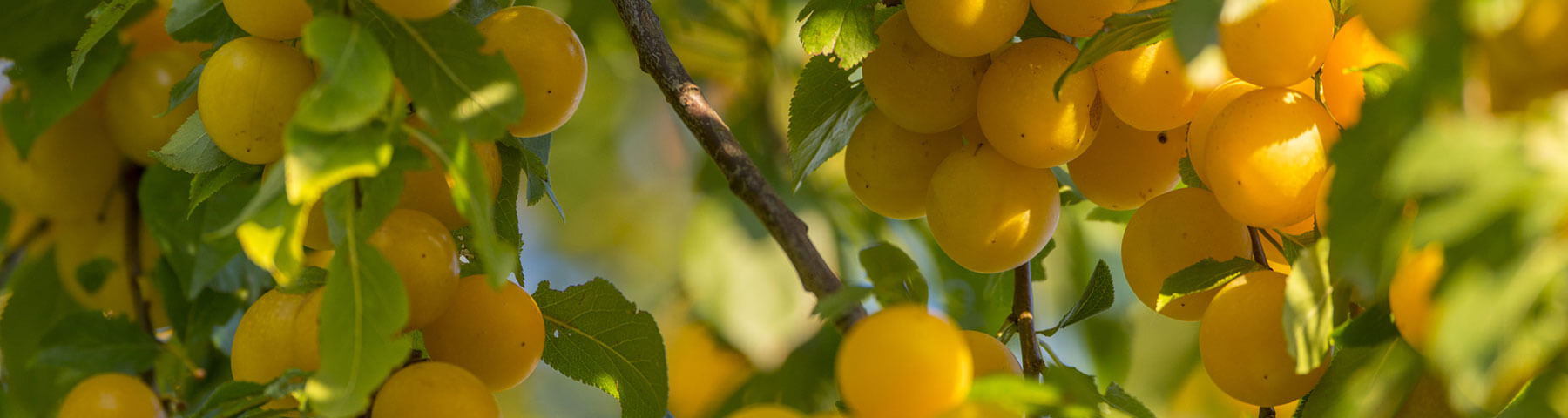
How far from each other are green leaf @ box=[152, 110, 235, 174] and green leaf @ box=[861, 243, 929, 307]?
32cm

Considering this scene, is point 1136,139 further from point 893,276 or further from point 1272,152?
point 893,276

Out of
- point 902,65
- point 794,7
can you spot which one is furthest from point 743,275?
point 902,65

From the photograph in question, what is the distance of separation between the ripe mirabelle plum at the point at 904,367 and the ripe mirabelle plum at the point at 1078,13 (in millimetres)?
253

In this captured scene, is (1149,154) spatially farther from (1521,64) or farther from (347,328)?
(347,328)

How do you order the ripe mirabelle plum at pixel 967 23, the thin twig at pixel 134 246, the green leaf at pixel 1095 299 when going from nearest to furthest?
the ripe mirabelle plum at pixel 967 23, the green leaf at pixel 1095 299, the thin twig at pixel 134 246

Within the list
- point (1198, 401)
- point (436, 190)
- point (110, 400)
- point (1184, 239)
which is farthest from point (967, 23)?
point (1198, 401)

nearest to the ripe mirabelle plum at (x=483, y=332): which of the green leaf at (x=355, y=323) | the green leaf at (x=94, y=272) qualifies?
the green leaf at (x=355, y=323)

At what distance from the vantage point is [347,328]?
0.41m

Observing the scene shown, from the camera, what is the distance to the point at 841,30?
0.65m

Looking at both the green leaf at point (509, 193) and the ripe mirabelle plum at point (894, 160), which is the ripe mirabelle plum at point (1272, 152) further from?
the green leaf at point (509, 193)

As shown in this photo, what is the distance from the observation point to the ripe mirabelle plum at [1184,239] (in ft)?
1.94

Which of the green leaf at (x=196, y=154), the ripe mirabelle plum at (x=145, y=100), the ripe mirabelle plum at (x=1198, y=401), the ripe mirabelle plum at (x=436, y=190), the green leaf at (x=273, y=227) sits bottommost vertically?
the ripe mirabelle plum at (x=1198, y=401)

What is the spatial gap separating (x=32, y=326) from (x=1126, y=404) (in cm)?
85

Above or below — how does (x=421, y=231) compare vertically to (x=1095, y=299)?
above
